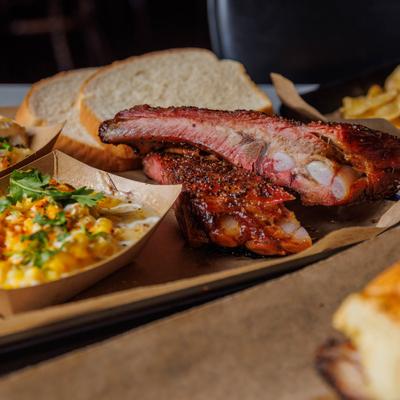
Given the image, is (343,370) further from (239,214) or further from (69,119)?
(69,119)

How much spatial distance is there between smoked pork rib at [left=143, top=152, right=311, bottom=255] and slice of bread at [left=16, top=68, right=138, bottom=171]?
2.41 ft

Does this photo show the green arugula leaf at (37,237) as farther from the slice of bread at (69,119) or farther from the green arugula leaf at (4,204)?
the slice of bread at (69,119)

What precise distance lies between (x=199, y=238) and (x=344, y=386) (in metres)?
1.00

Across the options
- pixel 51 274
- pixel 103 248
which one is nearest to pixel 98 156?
pixel 103 248

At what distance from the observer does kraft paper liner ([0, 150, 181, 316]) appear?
5.35 feet

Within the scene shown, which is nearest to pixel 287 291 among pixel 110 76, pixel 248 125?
pixel 248 125

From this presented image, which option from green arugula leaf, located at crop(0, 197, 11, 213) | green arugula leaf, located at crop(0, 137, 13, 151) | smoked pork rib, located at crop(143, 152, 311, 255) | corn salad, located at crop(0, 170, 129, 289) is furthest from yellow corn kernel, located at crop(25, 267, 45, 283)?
green arugula leaf, located at crop(0, 137, 13, 151)

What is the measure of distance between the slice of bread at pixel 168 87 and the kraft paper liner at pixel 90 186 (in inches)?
25.2

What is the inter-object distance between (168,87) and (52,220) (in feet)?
5.72

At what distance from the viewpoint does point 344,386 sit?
1.14 m

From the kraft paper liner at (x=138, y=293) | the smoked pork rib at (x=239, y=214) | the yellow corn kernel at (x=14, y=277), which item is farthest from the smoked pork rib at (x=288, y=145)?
the yellow corn kernel at (x=14, y=277)

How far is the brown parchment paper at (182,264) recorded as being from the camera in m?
1.50

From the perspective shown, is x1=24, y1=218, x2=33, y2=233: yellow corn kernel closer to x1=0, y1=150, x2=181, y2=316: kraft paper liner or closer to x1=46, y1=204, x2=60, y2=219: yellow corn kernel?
x1=46, y1=204, x2=60, y2=219: yellow corn kernel

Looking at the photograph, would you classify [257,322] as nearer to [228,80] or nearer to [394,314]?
[394,314]
